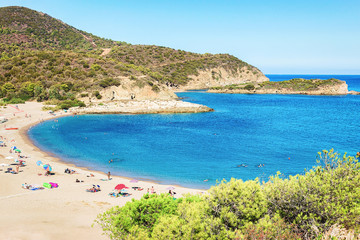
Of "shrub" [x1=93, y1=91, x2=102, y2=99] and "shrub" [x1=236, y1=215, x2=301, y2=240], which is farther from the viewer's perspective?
"shrub" [x1=93, y1=91, x2=102, y2=99]

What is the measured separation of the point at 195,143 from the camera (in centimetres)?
5006

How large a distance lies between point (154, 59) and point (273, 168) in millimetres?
159899

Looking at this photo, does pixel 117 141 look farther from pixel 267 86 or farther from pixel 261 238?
pixel 267 86

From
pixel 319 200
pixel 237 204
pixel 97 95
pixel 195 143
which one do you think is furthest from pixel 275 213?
pixel 97 95

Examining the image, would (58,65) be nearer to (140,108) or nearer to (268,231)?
(140,108)

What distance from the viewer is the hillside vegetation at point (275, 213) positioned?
1212 cm

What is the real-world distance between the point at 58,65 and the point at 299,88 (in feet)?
428

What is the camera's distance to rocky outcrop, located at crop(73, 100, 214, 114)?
81.8 meters

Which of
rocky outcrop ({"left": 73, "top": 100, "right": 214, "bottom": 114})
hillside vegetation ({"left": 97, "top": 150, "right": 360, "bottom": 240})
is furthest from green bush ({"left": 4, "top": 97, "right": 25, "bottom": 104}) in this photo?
hillside vegetation ({"left": 97, "top": 150, "right": 360, "bottom": 240})

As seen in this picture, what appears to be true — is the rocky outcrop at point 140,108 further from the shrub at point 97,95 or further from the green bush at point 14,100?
the green bush at point 14,100

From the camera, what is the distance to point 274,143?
50.2 metres

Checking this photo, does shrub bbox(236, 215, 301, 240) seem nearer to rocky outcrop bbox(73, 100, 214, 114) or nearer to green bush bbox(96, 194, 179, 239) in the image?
green bush bbox(96, 194, 179, 239)

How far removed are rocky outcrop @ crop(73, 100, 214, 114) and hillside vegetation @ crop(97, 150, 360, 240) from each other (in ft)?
231

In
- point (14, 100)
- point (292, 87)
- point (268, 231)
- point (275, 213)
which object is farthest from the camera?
point (292, 87)
